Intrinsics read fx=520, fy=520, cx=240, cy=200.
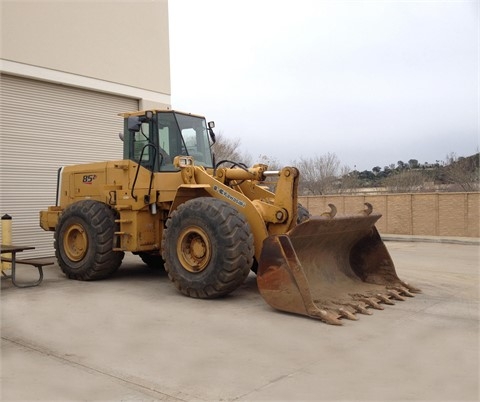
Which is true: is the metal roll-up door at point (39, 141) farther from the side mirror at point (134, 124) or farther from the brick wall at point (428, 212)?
the brick wall at point (428, 212)

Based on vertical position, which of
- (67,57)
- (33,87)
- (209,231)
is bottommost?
(209,231)

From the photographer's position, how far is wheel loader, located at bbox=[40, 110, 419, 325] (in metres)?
7.06

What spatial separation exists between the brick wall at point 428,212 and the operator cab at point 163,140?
16.2 meters

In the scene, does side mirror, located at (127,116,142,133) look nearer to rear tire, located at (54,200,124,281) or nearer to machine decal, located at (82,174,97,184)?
rear tire, located at (54,200,124,281)

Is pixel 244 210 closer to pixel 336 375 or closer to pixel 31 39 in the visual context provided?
pixel 336 375

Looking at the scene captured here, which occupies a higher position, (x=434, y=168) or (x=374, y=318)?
(x=434, y=168)

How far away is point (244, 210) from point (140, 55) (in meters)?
9.02

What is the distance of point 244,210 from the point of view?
25.9 ft

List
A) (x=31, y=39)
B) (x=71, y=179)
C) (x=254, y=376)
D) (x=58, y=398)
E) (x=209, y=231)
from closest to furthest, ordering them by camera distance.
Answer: (x=58, y=398) → (x=254, y=376) → (x=209, y=231) → (x=71, y=179) → (x=31, y=39)

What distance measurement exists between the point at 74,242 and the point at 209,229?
12.0 feet

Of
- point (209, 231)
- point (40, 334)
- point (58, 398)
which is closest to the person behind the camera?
point (58, 398)

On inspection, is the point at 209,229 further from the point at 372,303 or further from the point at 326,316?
the point at 372,303

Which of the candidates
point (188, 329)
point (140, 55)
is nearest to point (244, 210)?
point (188, 329)

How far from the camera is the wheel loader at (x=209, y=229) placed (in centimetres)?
706
